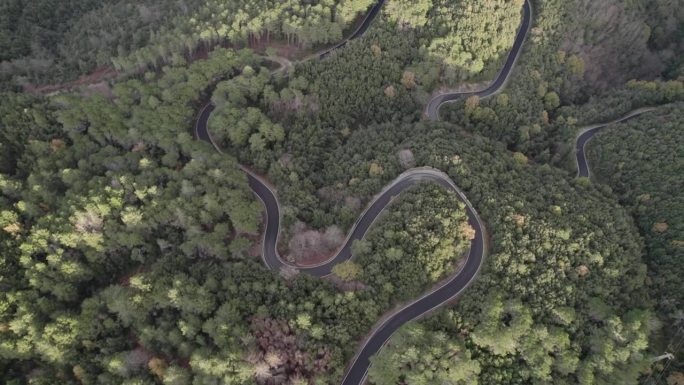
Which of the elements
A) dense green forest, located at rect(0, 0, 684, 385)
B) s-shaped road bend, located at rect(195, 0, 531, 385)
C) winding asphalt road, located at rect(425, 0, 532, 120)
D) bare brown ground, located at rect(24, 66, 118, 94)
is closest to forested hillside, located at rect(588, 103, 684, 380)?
dense green forest, located at rect(0, 0, 684, 385)

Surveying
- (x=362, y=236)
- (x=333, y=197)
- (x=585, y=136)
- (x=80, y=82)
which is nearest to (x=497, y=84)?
(x=585, y=136)

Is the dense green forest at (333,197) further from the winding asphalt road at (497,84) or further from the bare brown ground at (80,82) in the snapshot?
the winding asphalt road at (497,84)

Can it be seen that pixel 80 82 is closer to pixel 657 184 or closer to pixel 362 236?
pixel 362 236

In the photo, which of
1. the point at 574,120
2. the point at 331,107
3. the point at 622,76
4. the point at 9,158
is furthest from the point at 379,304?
the point at 622,76

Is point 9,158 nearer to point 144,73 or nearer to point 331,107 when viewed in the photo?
point 144,73

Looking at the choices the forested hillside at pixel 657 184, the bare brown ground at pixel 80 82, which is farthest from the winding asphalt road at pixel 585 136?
the bare brown ground at pixel 80 82

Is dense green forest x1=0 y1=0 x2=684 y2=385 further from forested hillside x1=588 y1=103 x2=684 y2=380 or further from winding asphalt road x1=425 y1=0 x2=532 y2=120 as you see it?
winding asphalt road x1=425 y1=0 x2=532 y2=120
